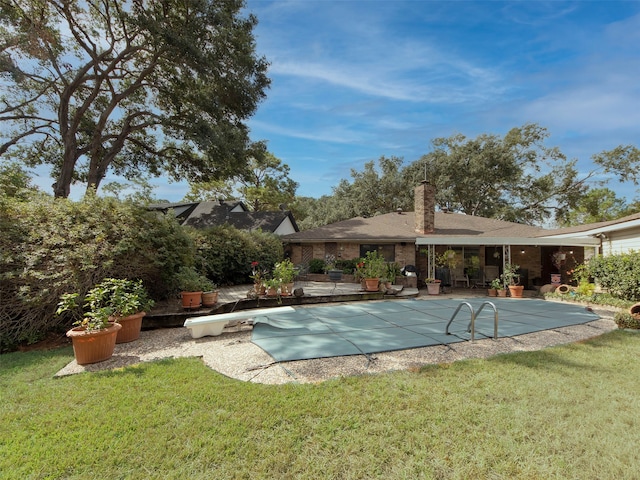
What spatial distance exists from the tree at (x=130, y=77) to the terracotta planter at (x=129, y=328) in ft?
28.5

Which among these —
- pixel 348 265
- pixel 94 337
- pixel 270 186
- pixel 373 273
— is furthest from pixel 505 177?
pixel 94 337

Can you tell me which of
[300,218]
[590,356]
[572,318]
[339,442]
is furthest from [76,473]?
[300,218]

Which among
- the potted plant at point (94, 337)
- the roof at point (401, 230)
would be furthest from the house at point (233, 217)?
the potted plant at point (94, 337)

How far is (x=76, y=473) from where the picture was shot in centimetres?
201

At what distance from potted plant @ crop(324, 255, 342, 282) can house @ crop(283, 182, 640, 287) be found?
0.90 feet

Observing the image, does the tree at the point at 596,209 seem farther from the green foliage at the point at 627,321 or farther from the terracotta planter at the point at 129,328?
the terracotta planter at the point at 129,328

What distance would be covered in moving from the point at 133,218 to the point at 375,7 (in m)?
8.22

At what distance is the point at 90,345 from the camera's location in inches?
162

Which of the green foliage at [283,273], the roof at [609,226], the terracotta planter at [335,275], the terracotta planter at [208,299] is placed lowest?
the terracotta planter at [208,299]

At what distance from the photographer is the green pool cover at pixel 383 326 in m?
4.64

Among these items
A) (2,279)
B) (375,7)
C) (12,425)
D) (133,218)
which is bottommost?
(12,425)

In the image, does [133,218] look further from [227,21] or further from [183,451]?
[227,21]

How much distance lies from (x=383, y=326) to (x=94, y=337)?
5022 millimetres

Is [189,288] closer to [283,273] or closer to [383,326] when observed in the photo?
[283,273]
